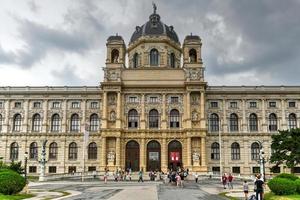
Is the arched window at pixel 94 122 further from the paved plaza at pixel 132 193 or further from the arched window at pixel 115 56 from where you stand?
the paved plaza at pixel 132 193

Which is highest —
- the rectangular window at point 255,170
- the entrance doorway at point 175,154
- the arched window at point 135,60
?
the arched window at point 135,60

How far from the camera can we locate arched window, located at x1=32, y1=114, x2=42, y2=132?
85.4 m

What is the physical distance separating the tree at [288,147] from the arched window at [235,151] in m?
13.6

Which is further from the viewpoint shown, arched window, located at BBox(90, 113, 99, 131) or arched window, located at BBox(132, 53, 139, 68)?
arched window, located at BBox(132, 53, 139, 68)

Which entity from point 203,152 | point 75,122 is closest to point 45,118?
point 75,122

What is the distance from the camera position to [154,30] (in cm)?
9181

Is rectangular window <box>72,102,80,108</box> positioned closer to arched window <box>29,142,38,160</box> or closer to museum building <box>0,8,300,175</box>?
museum building <box>0,8,300,175</box>

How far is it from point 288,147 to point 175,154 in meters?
22.7

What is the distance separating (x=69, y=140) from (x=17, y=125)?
12234 mm

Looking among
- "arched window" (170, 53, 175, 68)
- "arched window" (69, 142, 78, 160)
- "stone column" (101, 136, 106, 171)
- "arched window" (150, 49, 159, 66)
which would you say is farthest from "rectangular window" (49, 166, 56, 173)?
"arched window" (170, 53, 175, 68)

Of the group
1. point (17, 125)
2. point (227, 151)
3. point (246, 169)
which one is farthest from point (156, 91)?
point (17, 125)

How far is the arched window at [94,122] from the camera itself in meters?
84.7

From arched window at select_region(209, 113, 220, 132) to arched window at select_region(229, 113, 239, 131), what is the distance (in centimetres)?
292

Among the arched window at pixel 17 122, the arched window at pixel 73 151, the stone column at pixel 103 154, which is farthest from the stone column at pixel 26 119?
the stone column at pixel 103 154
